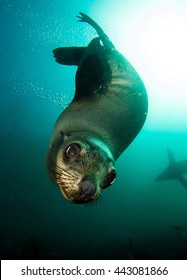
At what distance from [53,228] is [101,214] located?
10.2 m

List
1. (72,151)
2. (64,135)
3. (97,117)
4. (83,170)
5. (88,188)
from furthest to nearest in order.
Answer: (97,117)
(64,135)
(72,151)
(83,170)
(88,188)

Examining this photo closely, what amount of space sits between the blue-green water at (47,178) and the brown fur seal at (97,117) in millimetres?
8467

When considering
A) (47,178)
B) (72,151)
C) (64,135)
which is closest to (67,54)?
(64,135)

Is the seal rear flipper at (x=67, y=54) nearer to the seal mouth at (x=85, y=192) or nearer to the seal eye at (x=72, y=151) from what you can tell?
the seal eye at (x=72, y=151)

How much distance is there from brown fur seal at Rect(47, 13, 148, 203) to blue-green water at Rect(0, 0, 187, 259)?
8.47 m

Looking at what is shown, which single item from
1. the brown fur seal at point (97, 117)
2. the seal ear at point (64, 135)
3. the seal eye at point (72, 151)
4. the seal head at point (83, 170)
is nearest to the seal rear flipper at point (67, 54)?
the brown fur seal at point (97, 117)

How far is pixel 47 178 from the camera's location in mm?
Answer: 34281

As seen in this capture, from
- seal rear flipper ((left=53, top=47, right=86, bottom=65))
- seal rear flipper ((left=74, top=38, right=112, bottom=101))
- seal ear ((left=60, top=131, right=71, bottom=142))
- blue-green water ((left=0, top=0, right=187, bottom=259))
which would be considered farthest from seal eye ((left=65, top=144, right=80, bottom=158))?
blue-green water ((left=0, top=0, right=187, bottom=259))

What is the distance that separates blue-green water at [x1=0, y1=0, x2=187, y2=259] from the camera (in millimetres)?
18188

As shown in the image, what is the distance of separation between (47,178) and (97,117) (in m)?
31.9

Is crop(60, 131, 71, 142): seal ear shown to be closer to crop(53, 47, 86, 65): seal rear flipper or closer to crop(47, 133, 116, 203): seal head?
crop(47, 133, 116, 203): seal head

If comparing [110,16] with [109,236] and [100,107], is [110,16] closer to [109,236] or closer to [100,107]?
[100,107]

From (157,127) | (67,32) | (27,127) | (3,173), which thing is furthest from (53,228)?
(67,32)

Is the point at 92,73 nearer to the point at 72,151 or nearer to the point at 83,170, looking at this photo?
the point at 72,151
